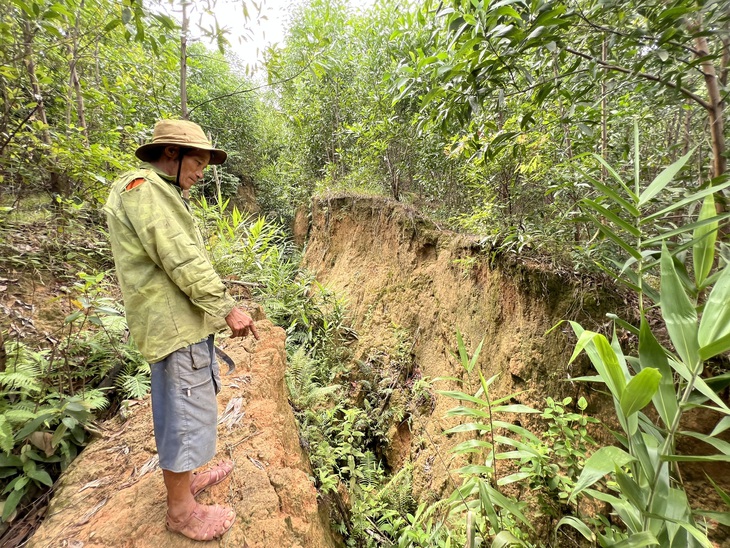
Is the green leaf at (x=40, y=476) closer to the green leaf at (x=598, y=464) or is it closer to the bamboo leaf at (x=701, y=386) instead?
the green leaf at (x=598, y=464)

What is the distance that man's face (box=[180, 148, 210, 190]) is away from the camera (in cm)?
159

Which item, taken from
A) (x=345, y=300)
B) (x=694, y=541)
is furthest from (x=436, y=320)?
(x=694, y=541)

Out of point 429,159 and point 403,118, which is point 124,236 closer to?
point 429,159

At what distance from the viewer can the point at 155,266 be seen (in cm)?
147

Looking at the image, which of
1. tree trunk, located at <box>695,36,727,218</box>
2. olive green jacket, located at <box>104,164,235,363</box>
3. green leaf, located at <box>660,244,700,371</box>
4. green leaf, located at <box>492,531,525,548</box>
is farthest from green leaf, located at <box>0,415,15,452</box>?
tree trunk, located at <box>695,36,727,218</box>

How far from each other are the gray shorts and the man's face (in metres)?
0.84

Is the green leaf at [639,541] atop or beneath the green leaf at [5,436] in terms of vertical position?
atop

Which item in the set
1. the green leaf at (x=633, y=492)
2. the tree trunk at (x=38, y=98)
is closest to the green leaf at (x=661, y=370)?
the green leaf at (x=633, y=492)

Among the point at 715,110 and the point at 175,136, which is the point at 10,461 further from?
the point at 715,110

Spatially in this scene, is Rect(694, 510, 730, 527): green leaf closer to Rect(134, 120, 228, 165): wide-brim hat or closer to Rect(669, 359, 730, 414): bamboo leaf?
Rect(669, 359, 730, 414): bamboo leaf

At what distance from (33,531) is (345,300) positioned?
479cm

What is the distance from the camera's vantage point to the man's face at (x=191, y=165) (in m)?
1.59

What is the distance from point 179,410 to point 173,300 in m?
0.52

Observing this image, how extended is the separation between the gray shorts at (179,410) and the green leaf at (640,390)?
5.60 ft
